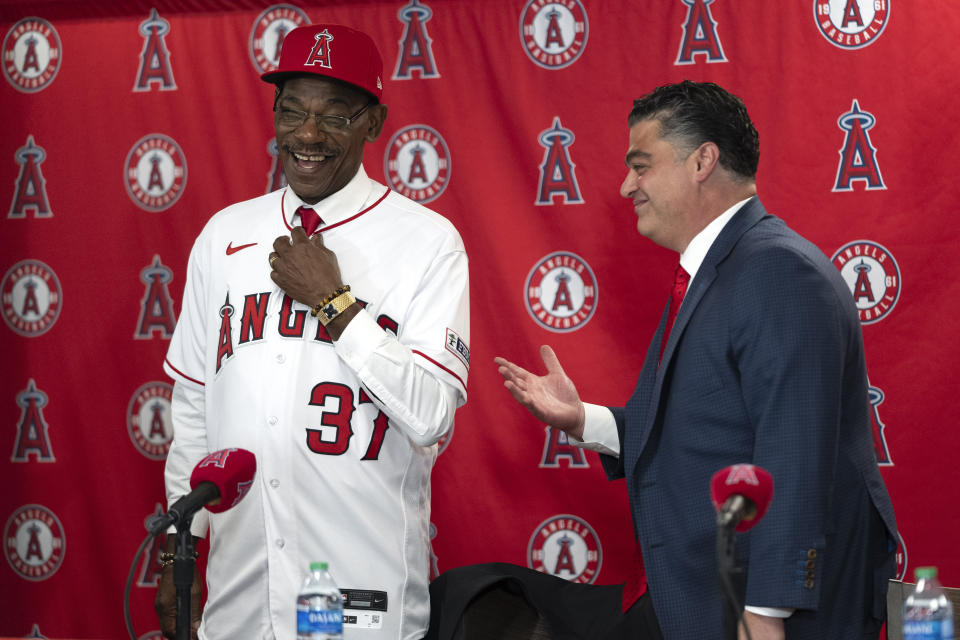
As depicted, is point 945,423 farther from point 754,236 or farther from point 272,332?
point 272,332

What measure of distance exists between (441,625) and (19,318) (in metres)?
2.18

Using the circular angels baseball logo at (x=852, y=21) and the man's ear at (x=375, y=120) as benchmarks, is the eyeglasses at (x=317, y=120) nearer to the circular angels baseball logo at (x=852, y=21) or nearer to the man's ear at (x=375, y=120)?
the man's ear at (x=375, y=120)

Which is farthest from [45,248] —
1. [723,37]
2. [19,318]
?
[723,37]

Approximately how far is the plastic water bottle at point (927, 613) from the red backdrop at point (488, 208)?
5.56ft

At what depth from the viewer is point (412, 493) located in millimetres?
2344

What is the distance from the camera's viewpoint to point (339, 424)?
2.28 m

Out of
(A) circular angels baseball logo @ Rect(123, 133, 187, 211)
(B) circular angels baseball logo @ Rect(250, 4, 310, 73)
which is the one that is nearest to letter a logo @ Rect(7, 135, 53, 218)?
(A) circular angels baseball logo @ Rect(123, 133, 187, 211)

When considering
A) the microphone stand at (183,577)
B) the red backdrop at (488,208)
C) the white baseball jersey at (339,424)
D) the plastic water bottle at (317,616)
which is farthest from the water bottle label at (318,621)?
the red backdrop at (488,208)

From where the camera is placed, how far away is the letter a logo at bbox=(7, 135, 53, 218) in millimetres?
3764

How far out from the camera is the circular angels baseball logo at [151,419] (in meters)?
3.65

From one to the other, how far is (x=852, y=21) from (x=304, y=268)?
81.0 inches

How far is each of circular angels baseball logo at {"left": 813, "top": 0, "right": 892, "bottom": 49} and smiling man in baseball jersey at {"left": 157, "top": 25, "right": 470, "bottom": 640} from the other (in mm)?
1595

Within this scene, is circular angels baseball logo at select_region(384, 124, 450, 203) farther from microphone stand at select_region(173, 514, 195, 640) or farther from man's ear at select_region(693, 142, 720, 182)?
microphone stand at select_region(173, 514, 195, 640)

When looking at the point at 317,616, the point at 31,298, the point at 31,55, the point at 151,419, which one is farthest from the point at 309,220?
the point at 31,55
